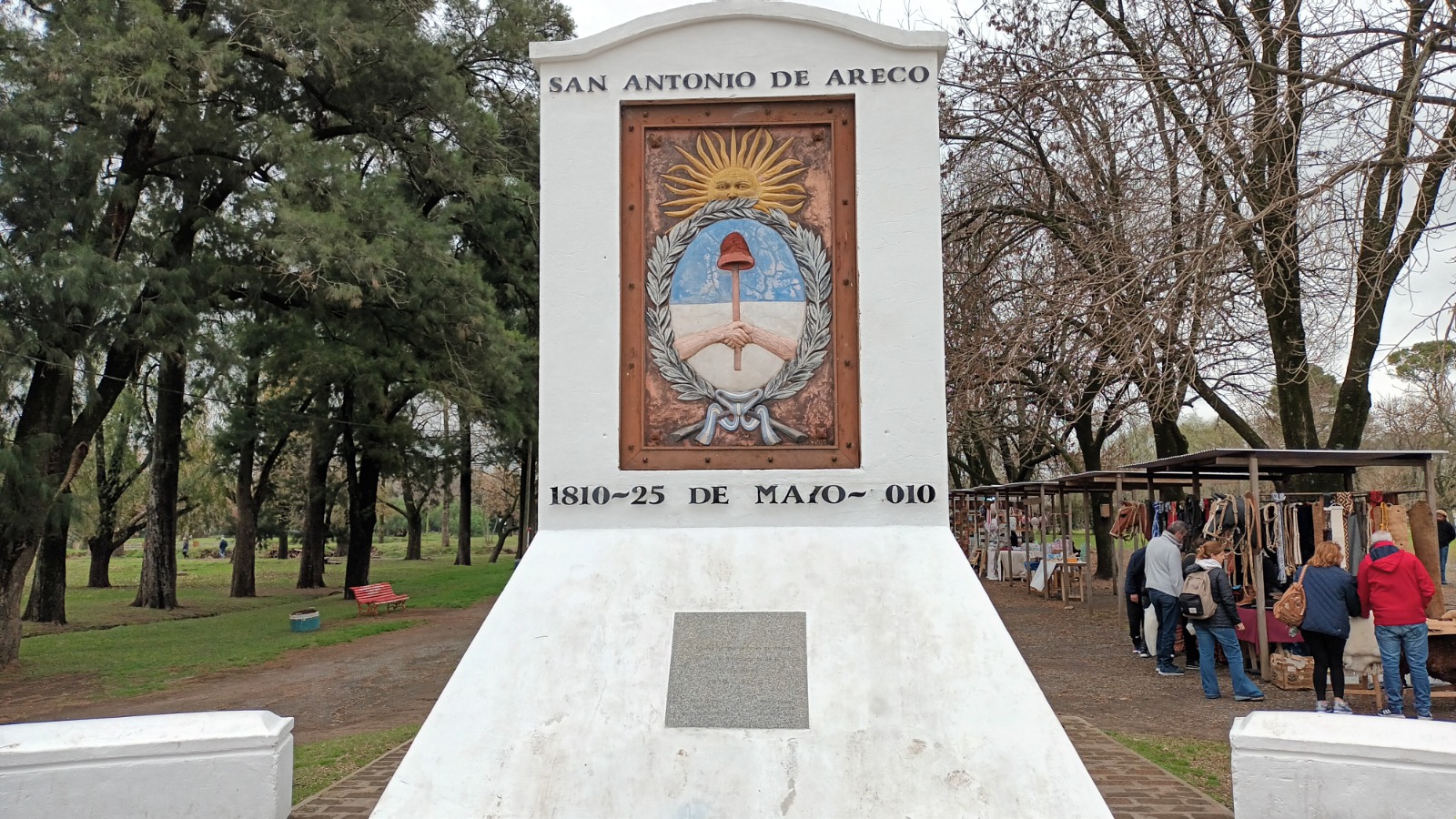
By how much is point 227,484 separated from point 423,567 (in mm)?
8672

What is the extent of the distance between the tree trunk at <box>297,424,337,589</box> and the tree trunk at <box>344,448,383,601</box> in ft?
3.04

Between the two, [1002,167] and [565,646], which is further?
[1002,167]

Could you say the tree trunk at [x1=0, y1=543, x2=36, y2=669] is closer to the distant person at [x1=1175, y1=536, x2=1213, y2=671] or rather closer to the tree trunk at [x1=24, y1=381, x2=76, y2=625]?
the tree trunk at [x1=24, y1=381, x2=76, y2=625]

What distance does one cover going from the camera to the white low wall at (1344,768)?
4.86 metres

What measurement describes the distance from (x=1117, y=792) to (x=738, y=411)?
337cm

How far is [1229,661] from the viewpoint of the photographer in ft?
35.9

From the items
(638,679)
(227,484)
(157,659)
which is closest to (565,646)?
(638,679)

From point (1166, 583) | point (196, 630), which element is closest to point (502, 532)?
point (196, 630)

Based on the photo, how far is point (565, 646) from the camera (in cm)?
578

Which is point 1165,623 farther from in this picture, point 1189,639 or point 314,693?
point 314,693

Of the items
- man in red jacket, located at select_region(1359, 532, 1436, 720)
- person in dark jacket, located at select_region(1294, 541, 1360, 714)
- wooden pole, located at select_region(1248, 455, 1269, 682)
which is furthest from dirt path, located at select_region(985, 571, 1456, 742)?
man in red jacket, located at select_region(1359, 532, 1436, 720)

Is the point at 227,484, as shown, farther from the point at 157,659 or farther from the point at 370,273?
the point at 370,273

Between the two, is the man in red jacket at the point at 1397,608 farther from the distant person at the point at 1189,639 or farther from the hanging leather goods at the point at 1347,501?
the distant person at the point at 1189,639

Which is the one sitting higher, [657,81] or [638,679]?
[657,81]
